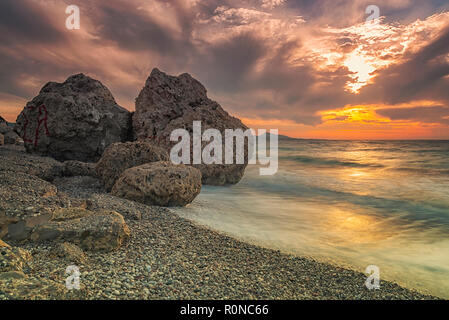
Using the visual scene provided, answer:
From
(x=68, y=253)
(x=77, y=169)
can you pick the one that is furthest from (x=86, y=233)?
(x=77, y=169)

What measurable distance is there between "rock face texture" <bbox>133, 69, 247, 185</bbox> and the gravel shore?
15.4 ft

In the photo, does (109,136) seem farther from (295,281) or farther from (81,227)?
(295,281)

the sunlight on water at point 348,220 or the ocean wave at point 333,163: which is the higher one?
the ocean wave at point 333,163

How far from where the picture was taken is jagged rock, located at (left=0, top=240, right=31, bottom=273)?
6.43 ft

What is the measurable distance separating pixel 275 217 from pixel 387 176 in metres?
11.2

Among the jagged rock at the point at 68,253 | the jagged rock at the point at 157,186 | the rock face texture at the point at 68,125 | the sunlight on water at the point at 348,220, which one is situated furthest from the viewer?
the rock face texture at the point at 68,125

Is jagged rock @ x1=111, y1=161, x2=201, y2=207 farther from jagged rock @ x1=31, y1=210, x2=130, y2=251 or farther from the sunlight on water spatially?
jagged rock @ x1=31, y1=210, x2=130, y2=251

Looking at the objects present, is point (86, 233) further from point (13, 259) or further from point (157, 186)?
point (157, 186)

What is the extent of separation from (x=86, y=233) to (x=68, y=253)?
11.6 inches

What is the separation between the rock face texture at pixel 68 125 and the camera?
823 cm

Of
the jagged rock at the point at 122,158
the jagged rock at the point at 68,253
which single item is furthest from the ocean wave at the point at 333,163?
the jagged rock at the point at 68,253

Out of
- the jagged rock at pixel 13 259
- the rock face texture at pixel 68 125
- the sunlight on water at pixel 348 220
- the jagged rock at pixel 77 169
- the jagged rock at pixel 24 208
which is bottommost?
the sunlight on water at pixel 348 220

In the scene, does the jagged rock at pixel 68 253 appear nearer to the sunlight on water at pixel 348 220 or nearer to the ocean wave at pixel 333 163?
the sunlight on water at pixel 348 220

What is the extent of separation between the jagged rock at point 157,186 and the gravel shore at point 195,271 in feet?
3.52
